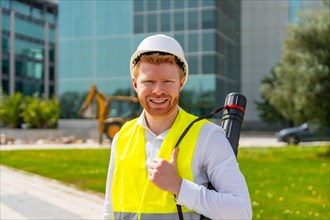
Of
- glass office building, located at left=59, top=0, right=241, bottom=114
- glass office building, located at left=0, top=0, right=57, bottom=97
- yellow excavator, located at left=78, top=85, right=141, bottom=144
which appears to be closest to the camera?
yellow excavator, located at left=78, top=85, right=141, bottom=144

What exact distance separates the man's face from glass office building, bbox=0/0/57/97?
201 ft

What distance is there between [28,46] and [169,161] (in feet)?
214

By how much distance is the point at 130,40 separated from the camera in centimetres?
3806

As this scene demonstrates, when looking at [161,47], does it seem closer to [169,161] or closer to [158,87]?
[158,87]

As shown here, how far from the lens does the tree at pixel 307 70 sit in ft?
53.0

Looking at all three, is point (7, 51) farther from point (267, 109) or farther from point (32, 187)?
point (32, 187)

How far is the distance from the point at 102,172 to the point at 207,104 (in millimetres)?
25655

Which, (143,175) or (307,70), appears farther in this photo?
(307,70)

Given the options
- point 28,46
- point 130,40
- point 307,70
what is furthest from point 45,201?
point 28,46

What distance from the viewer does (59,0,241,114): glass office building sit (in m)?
37.2

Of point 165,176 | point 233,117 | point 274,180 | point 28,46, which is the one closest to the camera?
point 165,176

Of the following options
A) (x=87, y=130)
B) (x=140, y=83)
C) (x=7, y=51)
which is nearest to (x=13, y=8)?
(x=7, y=51)

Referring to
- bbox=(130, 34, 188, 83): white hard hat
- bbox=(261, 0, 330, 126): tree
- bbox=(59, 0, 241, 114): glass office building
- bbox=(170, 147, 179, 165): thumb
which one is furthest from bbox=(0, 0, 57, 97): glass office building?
bbox=(170, 147, 179, 165): thumb

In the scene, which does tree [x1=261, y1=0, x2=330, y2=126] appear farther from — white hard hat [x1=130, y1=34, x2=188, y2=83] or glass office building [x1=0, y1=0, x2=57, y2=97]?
glass office building [x1=0, y1=0, x2=57, y2=97]
